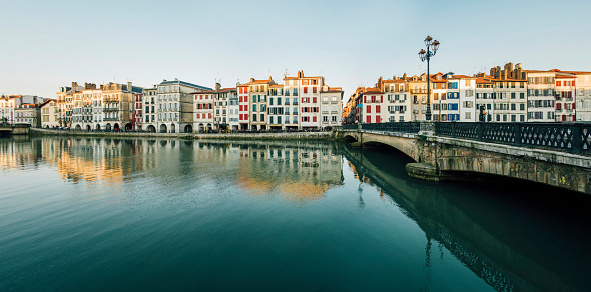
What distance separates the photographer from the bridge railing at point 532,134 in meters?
6.88

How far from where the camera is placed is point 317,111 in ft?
222

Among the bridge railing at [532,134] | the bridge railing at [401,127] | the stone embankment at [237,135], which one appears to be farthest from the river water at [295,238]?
the stone embankment at [237,135]

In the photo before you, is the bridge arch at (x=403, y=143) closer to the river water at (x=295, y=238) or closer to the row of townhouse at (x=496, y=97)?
the river water at (x=295, y=238)

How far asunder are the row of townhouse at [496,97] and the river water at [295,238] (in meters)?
49.6

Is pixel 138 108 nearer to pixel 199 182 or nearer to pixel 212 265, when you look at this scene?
pixel 199 182

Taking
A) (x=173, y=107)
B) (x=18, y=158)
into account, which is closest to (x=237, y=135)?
(x=173, y=107)

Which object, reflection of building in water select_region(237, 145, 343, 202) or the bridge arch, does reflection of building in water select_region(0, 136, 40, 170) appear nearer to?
reflection of building in water select_region(237, 145, 343, 202)

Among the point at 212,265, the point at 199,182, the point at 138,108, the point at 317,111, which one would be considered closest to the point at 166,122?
the point at 138,108

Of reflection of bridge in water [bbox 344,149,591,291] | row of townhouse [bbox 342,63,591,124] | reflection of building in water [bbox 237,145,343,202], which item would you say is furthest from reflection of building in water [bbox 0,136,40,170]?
row of townhouse [bbox 342,63,591,124]

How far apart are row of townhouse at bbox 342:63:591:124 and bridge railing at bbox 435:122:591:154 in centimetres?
4950

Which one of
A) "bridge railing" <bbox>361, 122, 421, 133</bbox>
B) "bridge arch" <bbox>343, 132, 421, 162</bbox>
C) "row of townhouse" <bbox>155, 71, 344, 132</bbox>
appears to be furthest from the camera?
"row of townhouse" <bbox>155, 71, 344, 132</bbox>

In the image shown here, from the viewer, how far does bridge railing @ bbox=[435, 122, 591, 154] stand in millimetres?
6883

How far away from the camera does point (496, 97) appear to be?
6000 cm

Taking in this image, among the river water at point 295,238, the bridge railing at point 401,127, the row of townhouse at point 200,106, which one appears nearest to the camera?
the river water at point 295,238
